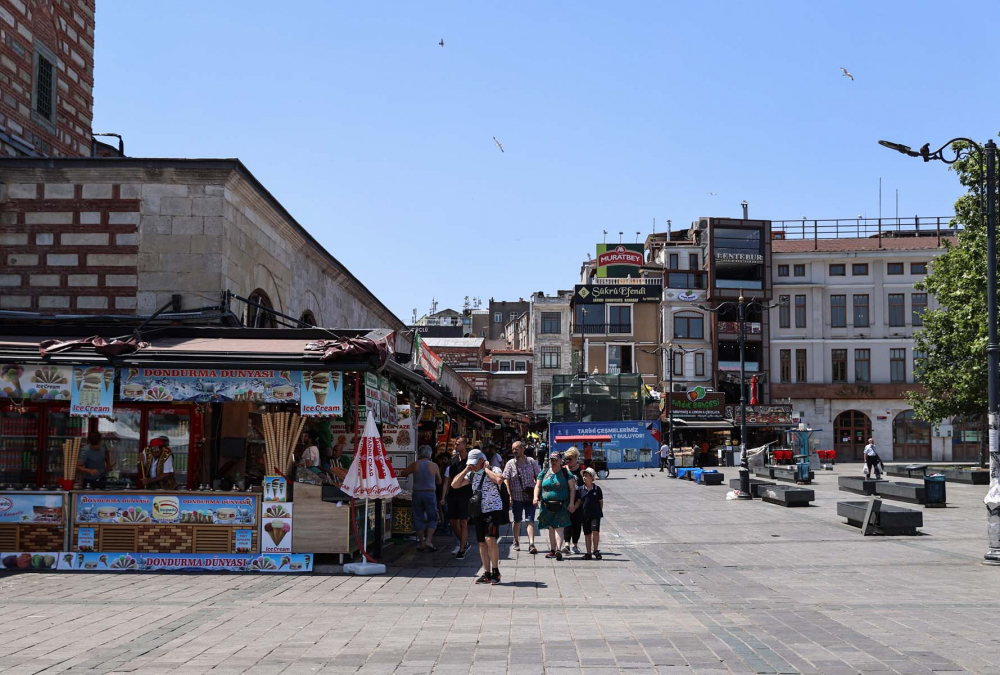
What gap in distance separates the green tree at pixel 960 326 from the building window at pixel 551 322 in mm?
39836

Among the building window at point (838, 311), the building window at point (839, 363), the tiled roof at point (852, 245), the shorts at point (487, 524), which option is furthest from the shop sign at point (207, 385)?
the building window at point (838, 311)

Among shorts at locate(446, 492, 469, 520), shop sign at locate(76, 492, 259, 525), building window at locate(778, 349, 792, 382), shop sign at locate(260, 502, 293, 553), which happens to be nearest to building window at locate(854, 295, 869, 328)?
building window at locate(778, 349, 792, 382)

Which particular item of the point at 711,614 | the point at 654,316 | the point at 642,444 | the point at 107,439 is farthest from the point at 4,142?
the point at 654,316

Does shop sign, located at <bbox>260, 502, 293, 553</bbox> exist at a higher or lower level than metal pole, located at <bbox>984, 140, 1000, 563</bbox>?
lower

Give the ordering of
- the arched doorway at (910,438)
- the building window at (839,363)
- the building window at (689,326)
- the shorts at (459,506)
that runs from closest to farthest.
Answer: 1. the shorts at (459,506)
2. the arched doorway at (910,438)
3. the building window at (839,363)
4. the building window at (689,326)

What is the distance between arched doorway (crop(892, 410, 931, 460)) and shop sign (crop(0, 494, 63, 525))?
193 feet

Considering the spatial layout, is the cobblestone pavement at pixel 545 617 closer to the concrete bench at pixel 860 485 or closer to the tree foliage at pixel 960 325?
the concrete bench at pixel 860 485

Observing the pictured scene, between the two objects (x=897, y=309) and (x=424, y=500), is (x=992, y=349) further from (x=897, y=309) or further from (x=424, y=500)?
(x=897, y=309)

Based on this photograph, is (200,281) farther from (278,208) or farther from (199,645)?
(199,645)

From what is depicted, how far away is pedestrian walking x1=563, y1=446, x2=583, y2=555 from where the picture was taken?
15.4 m

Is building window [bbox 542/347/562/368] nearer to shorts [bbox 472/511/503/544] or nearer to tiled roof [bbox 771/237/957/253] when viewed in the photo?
tiled roof [bbox 771/237/957/253]

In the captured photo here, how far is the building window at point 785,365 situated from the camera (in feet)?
Result: 215

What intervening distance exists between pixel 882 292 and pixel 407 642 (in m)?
62.6

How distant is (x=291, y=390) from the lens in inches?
536
